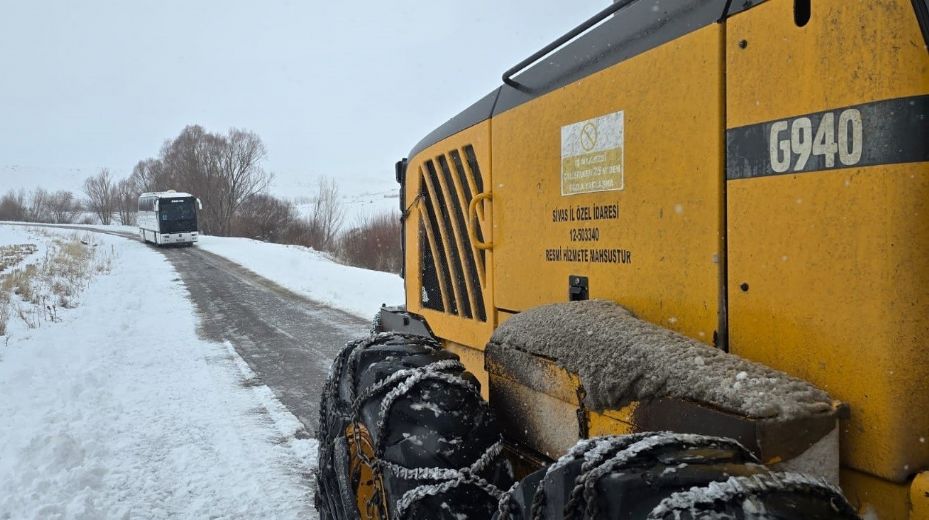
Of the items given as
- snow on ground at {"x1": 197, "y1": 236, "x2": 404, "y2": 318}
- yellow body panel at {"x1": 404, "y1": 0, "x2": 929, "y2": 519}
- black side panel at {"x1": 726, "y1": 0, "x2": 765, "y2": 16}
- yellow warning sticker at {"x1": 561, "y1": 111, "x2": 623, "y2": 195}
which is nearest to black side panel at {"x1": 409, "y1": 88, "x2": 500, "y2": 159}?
yellow body panel at {"x1": 404, "y1": 0, "x2": 929, "y2": 519}

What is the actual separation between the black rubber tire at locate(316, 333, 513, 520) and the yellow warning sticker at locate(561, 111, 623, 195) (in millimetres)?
840

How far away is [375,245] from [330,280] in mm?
9025

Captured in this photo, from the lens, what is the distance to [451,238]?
365 centimetres

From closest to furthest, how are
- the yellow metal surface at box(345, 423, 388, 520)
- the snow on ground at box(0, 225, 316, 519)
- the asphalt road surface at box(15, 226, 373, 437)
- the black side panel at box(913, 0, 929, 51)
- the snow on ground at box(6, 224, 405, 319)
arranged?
the black side panel at box(913, 0, 929, 51), the yellow metal surface at box(345, 423, 388, 520), the snow on ground at box(0, 225, 316, 519), the asphalt road surface at box(15, 226, 373, 437), the snow on ground at box(6, 224, 405, 319)

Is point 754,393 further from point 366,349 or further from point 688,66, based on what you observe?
point 366,349

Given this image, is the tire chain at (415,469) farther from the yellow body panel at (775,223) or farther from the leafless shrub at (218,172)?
the leafless shrub at (218,172)

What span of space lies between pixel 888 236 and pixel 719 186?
0.46 metres

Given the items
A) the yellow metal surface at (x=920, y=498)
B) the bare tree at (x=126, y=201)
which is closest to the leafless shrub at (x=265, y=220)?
the bare tree at (x=126, y=201)

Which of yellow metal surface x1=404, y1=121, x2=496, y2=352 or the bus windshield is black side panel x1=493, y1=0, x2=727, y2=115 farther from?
the bus windshield

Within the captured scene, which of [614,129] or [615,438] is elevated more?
[614,129]

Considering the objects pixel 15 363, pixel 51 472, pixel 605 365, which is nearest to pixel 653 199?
pixel 605 365

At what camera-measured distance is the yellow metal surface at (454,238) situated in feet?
10.4

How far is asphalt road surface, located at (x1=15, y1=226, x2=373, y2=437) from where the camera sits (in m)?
6.90

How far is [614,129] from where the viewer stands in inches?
85.9
